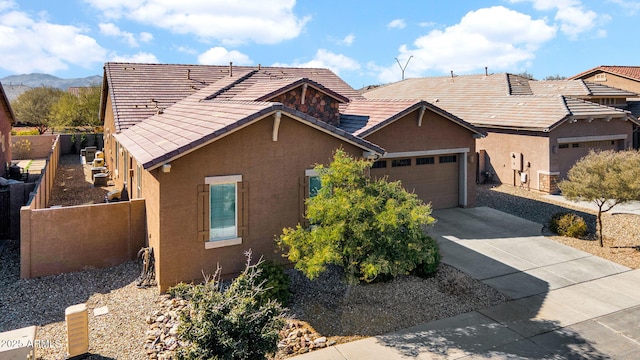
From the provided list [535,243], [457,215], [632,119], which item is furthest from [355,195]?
[632,119]

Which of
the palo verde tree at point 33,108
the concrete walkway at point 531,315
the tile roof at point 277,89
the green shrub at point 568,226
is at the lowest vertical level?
the concrete walkway at point 531,315

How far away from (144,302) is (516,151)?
19140 millimetres

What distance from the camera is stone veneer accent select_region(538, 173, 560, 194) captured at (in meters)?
21.1

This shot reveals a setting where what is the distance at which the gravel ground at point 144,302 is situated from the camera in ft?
28.0

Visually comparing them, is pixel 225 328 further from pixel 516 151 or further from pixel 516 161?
pixel 516 151

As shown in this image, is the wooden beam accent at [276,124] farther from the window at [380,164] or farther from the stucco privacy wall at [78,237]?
the window at [380,164]

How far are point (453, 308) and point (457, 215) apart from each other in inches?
317

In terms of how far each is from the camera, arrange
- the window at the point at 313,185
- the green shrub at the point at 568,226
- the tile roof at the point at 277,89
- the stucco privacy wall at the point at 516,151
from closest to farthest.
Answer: the window at the point at 313,185, the green shrub at the point at 568,226, the tile roof at the point at 277,89, the stucco privacy wall at the point at 516,151

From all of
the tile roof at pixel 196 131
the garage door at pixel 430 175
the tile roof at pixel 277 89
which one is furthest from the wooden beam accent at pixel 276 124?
the garage door at pixel 430 175

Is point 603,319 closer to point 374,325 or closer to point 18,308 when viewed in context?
point 374,325

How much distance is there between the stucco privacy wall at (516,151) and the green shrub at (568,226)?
658cm

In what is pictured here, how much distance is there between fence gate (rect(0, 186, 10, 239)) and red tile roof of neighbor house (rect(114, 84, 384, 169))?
11.8 feet

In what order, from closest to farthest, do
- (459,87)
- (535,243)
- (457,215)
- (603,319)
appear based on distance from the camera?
1. (603,319)
2. (535,243)
3. (457,215)
4. (459,87)

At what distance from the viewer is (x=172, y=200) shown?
392 inches
